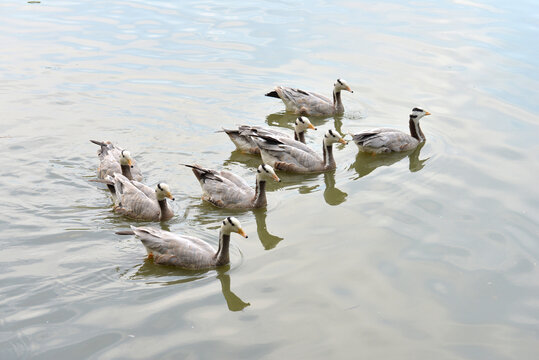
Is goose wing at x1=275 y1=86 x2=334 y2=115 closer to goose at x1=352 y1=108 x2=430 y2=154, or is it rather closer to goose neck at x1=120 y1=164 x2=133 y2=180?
goose at x1=352 y1=108 x2=430 y2=154

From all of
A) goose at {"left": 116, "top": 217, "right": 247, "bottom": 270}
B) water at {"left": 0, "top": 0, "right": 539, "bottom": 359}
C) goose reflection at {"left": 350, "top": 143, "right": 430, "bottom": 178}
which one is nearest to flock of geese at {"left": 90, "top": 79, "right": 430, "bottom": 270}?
goose at {"left": 116, "top": 217, "right": 247, "bottom": 270}

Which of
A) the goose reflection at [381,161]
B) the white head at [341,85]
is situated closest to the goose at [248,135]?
the goose reflection at [381,161]

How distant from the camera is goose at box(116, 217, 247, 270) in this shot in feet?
32.9

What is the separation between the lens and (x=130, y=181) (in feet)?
40.7

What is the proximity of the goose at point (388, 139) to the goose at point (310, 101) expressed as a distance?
220 centimetres

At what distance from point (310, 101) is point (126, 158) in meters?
6.10

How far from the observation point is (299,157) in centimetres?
1405

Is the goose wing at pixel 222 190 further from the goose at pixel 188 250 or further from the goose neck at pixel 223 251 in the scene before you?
the goose neck at pixel 223 251

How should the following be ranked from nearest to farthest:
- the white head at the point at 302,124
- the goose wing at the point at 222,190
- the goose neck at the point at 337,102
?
the goose wing at the point at 222,190 → the white head at the point at 302,124 → the goose neck at the point at 337,102

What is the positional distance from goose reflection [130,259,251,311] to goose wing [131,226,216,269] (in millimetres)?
99

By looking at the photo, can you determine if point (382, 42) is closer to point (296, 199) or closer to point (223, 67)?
point (223, 67)

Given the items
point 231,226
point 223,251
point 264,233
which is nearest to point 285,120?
point 264,233

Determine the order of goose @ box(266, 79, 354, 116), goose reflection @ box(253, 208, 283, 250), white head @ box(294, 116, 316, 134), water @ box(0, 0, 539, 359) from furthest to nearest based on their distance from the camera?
goose @ box(266, 79, 354, 116) < white head @ box(294, 116, 316, 134) < goose reflection @ box(253, 208, 283, 250) < water @ box(0, 0, 539, 359)

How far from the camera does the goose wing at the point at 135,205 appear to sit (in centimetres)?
1169
